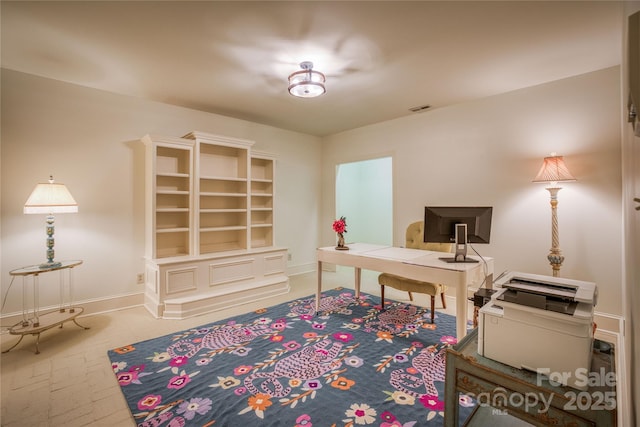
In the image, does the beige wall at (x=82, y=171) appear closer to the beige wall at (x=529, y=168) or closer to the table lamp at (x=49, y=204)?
the table lamp at (x=49, y=204)

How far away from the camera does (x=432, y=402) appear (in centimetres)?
179

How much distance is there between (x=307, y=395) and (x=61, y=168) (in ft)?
11.2

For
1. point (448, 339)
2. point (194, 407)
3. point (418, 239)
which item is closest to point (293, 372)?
point (194, 407)

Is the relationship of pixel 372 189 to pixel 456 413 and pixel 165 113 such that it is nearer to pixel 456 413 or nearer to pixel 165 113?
pixel 165 113

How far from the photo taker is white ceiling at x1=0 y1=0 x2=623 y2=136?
196 cm

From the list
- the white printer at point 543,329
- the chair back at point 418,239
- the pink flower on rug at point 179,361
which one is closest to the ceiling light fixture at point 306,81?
the chair back at point 418,239

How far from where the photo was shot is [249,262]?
3916 mm

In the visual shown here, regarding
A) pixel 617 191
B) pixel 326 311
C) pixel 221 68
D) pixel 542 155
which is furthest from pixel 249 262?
pixel 617 191

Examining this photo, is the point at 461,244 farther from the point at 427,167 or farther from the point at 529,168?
the point at 427,167

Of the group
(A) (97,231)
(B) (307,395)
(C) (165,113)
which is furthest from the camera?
(C) (165,113)

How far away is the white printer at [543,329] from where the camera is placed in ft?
3.38

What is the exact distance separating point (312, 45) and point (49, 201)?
278 centimetres

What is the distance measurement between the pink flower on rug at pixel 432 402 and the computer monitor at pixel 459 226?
1069 millimetres

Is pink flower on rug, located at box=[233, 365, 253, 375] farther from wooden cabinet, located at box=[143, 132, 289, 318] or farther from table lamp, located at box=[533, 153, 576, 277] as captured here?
table lamp, located at box=[533, 153, 576, 277]
